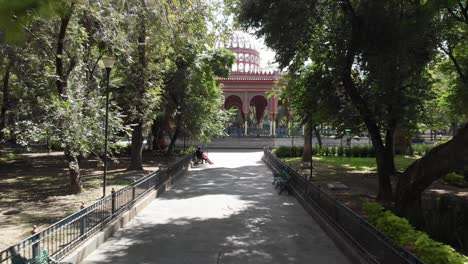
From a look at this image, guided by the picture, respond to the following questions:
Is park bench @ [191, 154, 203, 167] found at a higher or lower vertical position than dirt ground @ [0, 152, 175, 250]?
higher

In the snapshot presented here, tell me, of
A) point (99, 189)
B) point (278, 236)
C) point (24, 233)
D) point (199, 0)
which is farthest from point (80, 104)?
point (278, 236)

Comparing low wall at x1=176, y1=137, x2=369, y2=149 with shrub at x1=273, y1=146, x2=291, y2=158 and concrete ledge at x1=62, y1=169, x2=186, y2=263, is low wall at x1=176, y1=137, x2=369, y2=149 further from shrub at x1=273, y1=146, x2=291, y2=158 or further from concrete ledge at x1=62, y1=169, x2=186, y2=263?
concrete ledge at x1=62, y1=169, x2=186, y2=263

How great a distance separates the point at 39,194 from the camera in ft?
42.1

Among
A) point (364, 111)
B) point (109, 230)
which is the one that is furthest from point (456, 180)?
point (109, 230)

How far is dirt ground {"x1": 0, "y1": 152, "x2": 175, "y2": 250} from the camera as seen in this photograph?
352 inches

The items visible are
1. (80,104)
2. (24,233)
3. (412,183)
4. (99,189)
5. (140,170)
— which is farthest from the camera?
(140,170)

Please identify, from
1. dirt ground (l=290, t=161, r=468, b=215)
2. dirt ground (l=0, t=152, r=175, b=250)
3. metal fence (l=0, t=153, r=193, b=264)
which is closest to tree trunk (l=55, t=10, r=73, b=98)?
dirt ground (l=0, t=152, r=175, b=250)

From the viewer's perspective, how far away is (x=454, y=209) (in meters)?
9.10

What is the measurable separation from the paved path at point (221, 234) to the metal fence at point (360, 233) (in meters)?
0.43

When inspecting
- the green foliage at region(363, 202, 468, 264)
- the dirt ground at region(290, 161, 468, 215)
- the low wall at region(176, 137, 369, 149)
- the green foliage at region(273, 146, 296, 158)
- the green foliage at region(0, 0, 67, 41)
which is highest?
the green foliage at region(0, 0, 67, 41)

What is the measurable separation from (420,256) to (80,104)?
10.2 m

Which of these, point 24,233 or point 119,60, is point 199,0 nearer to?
point 119,60

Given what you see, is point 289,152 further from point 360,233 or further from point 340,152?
point 360,233

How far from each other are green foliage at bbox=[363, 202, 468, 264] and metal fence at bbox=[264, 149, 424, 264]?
27cm
